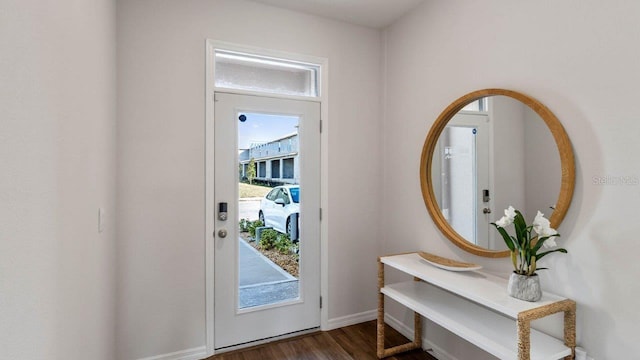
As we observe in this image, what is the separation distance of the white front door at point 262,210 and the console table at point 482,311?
73 cm

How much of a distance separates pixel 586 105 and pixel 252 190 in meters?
2.17

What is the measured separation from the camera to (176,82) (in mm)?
2326

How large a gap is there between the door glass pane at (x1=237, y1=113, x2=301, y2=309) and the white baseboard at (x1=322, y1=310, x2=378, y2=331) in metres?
0.41

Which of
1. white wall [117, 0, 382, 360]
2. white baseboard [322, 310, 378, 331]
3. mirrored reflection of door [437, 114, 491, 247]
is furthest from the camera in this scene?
white baseboard [322, 310, 378, 331]

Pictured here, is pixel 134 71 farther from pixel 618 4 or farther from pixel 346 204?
pixel 618 4

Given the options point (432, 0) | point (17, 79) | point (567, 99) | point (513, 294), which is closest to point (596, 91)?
point (567, 99)

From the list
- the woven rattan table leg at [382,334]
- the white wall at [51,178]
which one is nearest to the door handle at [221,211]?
the white wall at [51,178]

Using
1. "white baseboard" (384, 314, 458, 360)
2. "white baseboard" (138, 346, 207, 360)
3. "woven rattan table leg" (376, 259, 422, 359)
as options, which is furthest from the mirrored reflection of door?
"white baseboard" (138, 346, 207, 360)

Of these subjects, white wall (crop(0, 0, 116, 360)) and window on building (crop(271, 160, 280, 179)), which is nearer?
white wall (crop(0, 0, 116, 360))

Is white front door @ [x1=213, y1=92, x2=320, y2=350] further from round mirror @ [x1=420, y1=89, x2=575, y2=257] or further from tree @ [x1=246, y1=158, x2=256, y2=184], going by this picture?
round mirror @ [x1=420, y1=89, x2=575, y2=257]

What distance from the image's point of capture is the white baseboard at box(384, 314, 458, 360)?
2.37m

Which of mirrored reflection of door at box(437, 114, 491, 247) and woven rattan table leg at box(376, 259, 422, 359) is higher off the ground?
mirrored reflection of door at box(437, 114, 491, 247)

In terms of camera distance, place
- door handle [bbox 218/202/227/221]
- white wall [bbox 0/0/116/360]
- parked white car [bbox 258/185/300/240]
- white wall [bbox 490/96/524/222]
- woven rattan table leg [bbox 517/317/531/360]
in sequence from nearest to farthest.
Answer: white wall [bbox 0/0/116/360] < woven rattan table leg [bbox 517/317/531/360] < white wall [bbox 490/96/524/222] < door handle [bbox 218/202/227/221] < parked white car [bbox 258/185/300/240]

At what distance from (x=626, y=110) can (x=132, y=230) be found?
2.85 metres
